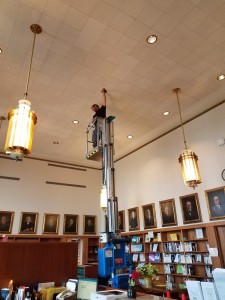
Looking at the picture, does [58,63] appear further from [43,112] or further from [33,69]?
[43,112]

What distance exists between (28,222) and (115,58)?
6569 millimetres

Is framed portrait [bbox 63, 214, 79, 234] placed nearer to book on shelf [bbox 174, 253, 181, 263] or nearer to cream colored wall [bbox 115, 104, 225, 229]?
cream colored wall [bbox 115, 104, 225, 229]

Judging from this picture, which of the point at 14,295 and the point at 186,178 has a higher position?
the point at 186,178

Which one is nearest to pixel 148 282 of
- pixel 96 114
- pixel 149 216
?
pixel 149 216

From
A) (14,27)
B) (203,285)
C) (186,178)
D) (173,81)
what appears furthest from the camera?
(173,81)

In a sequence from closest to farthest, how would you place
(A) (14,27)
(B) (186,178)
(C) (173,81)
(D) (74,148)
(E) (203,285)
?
(E) (203,285)
(A) (14,27)
(B) (186,178)
(C) (173,81)
(D) (74,148)

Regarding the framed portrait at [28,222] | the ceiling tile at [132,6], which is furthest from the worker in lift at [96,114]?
the framed portrait at [28,222]

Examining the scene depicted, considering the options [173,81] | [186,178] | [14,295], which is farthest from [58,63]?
[14,295]

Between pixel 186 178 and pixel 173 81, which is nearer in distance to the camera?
pixel 186 178

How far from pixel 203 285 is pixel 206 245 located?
410 cm

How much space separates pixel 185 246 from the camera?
6172 millimetres

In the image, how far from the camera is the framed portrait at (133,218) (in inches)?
317

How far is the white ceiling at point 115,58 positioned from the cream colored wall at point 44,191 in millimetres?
2427

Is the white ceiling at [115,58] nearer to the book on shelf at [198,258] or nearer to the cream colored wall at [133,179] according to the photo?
the cream colored wall at [133,179]
